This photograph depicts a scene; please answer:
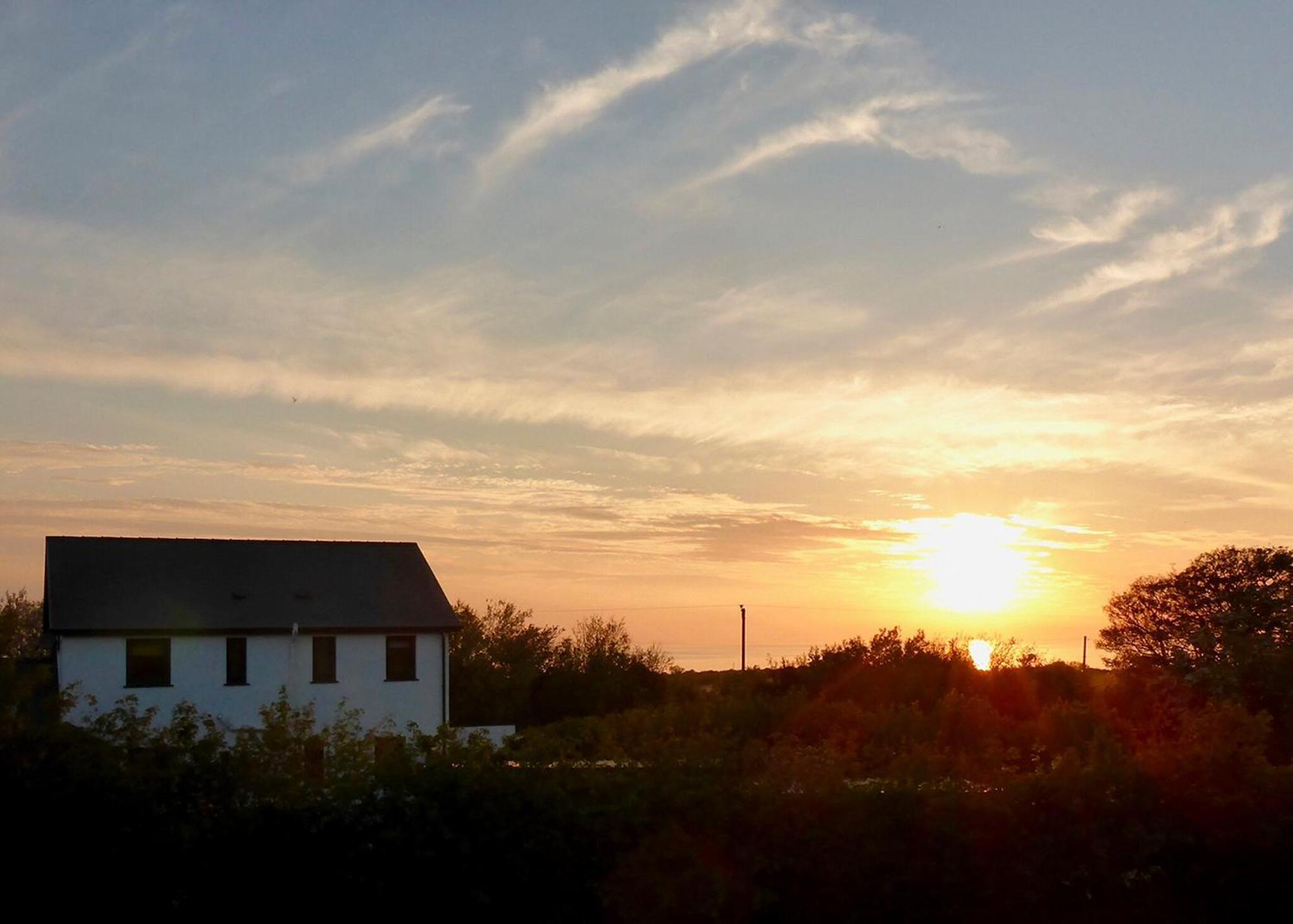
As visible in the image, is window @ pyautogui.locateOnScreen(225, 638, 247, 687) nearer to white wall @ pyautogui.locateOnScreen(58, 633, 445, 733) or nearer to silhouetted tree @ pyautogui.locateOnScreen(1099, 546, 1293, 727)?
Result: white wall @ pyautogui.locateOnScreen(58, 633, 445, 733)

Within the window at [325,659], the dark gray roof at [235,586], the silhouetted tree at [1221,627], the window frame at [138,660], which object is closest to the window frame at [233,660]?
the dark gray roof at [235,586]

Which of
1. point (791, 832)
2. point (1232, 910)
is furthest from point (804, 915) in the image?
point (1232, 910)

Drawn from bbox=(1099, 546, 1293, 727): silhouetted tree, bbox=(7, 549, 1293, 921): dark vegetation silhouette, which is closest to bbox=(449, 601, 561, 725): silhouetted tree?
bbox=(1099, 546, 1293, 727): silhouetted tree

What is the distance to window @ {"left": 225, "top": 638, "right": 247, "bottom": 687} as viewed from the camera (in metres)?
36.2

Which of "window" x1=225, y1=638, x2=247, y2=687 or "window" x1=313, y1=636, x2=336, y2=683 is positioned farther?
"window" x1=313, y1=636, x2=336, y2=683

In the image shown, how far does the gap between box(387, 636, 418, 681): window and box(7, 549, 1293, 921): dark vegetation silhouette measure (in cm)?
2693

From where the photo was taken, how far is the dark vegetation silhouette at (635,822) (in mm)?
9656

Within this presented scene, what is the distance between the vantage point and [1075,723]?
15602 millimetres

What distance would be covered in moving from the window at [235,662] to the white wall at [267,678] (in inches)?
3.9

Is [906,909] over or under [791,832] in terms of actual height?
under

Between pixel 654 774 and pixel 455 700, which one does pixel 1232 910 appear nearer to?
pixel 654 774

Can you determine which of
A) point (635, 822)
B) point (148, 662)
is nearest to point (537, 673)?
point (148, 662)

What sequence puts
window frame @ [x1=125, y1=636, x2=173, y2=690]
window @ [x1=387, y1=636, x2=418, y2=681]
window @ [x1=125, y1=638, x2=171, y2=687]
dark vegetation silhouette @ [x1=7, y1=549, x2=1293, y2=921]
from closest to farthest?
dark vegetation silhouette @ [x1=7, y1=549, x2=1293, y2=921] → window frame @ [x1=125, y1=636, x2=173, y2=690] → window @ [x1=125, y1=638, x2=171, y2=687] → window @ [x1=387, y1=636, x2=418, y2=681]

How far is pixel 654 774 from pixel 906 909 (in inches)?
90.7
